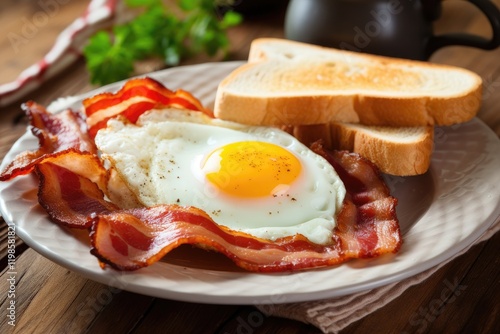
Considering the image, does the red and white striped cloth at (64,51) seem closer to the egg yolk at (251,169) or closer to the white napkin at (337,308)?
the egg yolk at (251,169)

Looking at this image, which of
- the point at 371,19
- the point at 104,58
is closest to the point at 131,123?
the point at 104,58

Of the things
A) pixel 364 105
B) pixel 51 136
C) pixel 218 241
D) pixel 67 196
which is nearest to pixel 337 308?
pixel 218 241

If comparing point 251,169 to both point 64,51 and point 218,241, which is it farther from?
point 64,51

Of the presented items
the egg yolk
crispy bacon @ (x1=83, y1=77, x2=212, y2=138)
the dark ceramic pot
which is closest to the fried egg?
the egg yolk

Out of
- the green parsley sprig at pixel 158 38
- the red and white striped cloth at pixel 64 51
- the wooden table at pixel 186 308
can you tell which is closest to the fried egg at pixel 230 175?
the wooden table at pixel 186 308

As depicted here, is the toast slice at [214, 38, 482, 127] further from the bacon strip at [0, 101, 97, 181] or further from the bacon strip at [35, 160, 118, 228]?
the bacon strip at [35, 160, 118, 228]

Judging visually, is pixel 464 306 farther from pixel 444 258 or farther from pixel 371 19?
pixel 371 19
